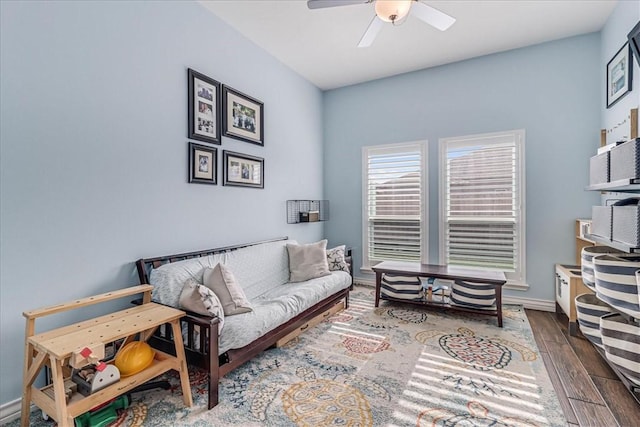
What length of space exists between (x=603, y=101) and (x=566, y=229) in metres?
1.36

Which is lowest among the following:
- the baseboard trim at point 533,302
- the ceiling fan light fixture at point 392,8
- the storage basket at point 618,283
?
the baseboard trim at point 533,302

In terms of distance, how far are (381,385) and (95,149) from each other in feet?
8.08

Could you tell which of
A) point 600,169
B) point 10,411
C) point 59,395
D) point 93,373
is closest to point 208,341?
point 93,373

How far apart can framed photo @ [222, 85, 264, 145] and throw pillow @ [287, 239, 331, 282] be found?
4.22ft

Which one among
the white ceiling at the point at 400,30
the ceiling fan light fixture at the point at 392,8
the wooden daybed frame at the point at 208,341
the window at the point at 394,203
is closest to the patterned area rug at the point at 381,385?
the wooden daybed frame at the point at 208,341

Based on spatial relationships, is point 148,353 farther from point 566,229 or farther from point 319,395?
point 566,229

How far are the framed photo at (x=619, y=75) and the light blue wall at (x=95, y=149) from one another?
11.5 ft

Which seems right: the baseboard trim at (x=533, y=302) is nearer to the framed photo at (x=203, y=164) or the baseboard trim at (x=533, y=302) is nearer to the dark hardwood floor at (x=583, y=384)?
the dark hardwood floor at (x=583, y=384)

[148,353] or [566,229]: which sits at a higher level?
[566,229]

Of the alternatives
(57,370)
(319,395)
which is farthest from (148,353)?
(319,395)

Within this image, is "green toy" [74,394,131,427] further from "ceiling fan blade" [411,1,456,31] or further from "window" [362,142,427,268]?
"window" [362,142,427,268]

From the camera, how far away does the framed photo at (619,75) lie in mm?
2578

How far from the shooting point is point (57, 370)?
137 cm

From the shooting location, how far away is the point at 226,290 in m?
2.20
